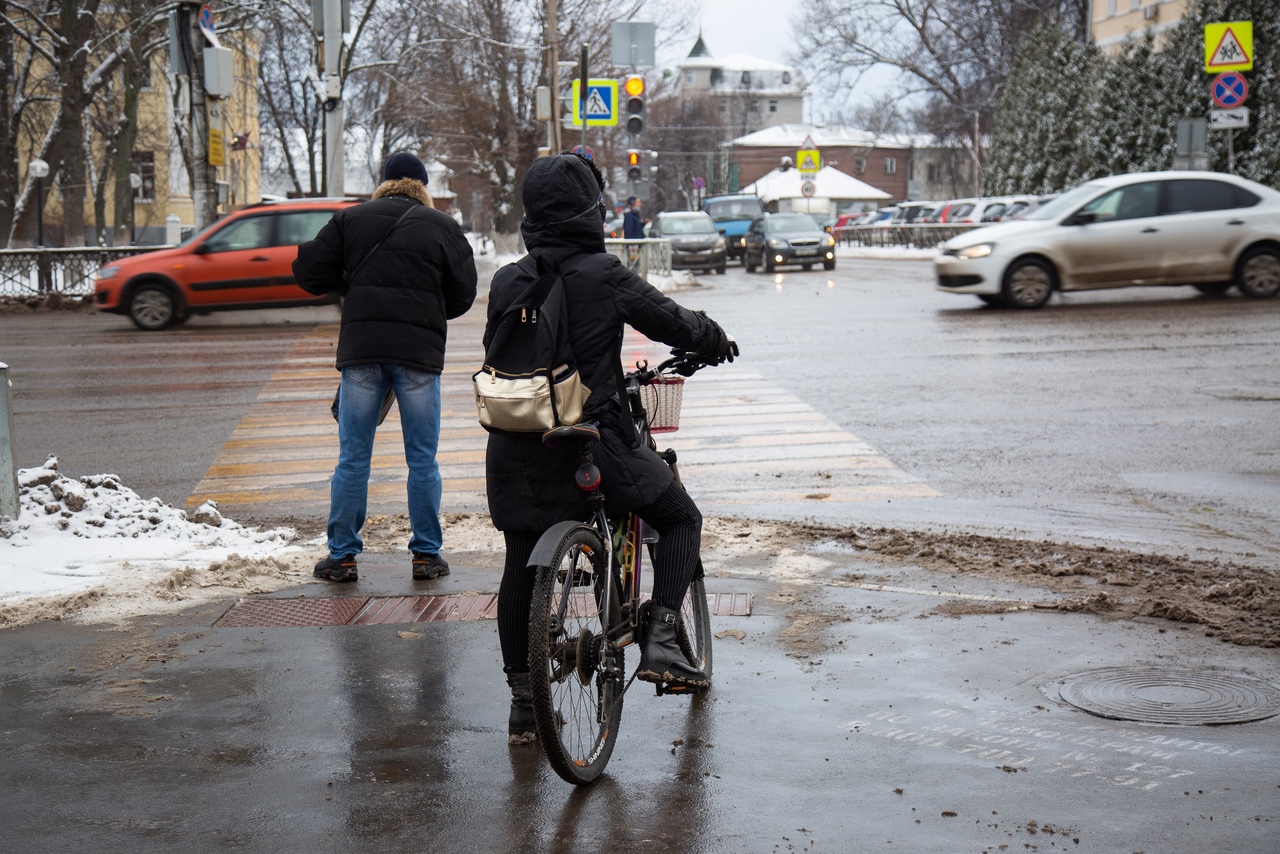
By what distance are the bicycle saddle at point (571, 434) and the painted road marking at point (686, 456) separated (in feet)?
13.9

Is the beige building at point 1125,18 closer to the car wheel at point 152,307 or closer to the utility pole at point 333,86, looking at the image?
the utility pole at point 333,86

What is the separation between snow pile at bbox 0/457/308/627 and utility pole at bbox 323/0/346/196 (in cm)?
2198

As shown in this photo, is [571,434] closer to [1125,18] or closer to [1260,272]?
[1260,272]

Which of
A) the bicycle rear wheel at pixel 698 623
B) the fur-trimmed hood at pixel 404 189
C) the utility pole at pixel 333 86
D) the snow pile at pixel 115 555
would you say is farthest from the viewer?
the utility pole at pixel 333 86

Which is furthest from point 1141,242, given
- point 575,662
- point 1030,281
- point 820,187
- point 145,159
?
point 820,187

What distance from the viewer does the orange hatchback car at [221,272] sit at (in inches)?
821

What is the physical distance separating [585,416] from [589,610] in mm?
578

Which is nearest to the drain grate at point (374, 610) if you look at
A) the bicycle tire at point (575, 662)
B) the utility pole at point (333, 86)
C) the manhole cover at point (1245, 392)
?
the bicycle tire at point (575, 662)

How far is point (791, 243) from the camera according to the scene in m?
36.6

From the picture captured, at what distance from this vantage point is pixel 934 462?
32.5 feet

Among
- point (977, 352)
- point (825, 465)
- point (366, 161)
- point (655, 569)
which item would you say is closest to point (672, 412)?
point (655, 569)

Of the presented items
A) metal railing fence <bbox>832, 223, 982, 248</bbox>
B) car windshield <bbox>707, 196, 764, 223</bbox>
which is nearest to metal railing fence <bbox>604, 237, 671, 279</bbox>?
car windshield <bbox>707, 196, 764, 223</bbox>

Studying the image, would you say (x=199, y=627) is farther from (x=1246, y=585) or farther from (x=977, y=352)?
(x=977, y=352)

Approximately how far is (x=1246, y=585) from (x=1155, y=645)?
0.95m
